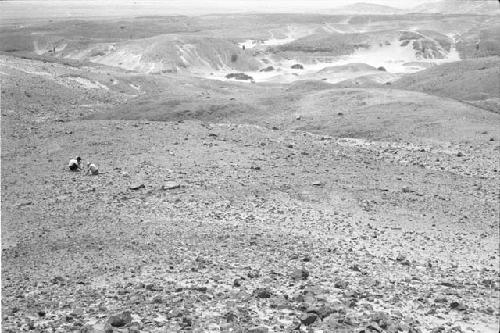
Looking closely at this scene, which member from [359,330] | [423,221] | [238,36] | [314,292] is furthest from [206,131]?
[238,36]

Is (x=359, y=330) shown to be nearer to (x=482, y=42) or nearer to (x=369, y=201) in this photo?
(x=369, y=201)

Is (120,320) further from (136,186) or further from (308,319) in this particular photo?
(136,186)

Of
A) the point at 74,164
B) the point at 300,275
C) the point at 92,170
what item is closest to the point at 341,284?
the point at 300,275

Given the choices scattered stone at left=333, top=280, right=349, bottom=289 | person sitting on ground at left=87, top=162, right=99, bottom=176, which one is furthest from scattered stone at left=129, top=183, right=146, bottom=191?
scattered stone at left=333, top=280, right=349, bottom=289

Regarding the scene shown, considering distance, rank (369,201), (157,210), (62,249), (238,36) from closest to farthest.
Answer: (62,249) → (157,210) → (369,201) → (238,36)

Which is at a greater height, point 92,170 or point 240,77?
point 92,170

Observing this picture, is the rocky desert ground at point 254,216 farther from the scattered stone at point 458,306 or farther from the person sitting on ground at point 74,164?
the person sitting on ground at point 74,164

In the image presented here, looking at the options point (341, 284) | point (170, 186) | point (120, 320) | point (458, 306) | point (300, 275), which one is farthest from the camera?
point (170, 186)

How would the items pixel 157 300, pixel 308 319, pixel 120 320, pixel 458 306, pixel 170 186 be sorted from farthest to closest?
1. pixel 170 186
2. pixel 458 306
3. pixel 157 300
4. pixel 308 319
5. pixel 120 320
